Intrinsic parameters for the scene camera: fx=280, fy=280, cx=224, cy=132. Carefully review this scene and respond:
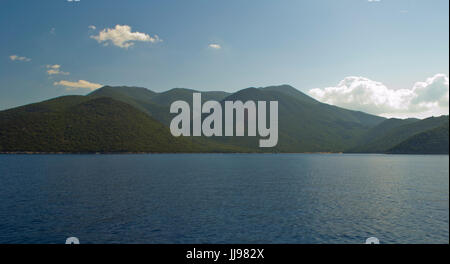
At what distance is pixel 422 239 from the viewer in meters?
36.3

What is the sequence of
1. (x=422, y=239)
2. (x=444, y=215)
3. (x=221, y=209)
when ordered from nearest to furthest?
(x=422, y=239) < (x=444, y=215) < (x=221, y=209)

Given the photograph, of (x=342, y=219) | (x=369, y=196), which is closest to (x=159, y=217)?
(x=342, y=219)

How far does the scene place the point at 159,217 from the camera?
45.4 meters

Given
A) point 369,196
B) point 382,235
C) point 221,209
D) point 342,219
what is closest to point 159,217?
point 221,209

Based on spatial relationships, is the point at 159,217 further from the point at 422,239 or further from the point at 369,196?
the point at 369,196

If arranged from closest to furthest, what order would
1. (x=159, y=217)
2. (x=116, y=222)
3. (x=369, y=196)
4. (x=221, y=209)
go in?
(x=116, y=222) → (x=159, y=217) → (x=221, y=209) → (x=369, y=196)

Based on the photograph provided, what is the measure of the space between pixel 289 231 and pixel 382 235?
1268 centimetres
